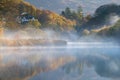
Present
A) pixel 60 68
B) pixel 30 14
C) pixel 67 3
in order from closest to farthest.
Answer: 1. pixel 60 68
2. pixel 30 14
3. pixel 67 3

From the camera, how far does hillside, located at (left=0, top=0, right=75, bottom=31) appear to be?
29609 mm

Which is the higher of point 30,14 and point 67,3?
point 67,3

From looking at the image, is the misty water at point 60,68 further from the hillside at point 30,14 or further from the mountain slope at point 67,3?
the mountain slope at point 67,3

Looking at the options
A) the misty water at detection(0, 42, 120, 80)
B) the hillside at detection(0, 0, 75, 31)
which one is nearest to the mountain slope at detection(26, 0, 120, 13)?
the hillside at detection(0, 0, 75, 31)

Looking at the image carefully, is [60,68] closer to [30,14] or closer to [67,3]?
[30,14]

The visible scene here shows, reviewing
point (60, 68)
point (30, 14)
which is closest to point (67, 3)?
point (30, 14)

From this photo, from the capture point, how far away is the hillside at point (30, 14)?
29.6 meters

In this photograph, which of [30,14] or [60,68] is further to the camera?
[30,14]

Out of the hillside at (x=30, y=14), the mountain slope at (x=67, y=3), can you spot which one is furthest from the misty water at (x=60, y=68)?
the mountain slope at (x=67, y=3)

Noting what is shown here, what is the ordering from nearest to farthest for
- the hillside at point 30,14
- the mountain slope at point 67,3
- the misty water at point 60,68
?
the misty water at point 60,68 → the hillside at point 30,14 → the mountain slope at point 67,3

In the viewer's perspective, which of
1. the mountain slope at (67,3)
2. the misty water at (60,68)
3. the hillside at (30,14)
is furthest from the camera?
the mountain slope at (67,3)

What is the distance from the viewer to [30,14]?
33.5 metres

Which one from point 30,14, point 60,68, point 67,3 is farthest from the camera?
point 67,3

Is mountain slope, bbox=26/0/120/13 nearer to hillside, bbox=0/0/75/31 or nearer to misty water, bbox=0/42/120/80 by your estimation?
hillside, bbox=0/0/75/31
